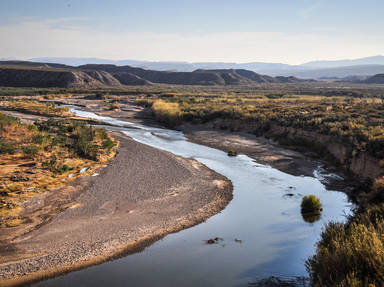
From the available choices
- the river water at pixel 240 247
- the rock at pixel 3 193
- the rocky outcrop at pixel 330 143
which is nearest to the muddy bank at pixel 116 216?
the river water at pixel 240 247

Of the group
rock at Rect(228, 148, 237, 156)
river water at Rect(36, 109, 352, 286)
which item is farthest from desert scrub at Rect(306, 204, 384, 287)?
rock at Rect(228, 148, 237, 156)

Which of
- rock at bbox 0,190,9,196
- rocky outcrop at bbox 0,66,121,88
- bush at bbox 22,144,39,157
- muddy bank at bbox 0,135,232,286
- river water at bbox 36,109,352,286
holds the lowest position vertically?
river water at bbox 36,109,352,286

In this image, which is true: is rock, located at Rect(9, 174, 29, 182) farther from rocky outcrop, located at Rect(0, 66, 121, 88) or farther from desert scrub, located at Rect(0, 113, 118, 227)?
rocky outcrop, located at Rect(0, 66, 121, 88)

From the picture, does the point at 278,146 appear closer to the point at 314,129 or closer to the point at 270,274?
the point at 314,129

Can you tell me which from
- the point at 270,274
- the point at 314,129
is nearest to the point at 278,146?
the point at 314,129

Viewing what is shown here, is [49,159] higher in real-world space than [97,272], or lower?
higher

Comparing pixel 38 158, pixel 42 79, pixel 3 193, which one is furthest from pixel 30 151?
pixel 42 79

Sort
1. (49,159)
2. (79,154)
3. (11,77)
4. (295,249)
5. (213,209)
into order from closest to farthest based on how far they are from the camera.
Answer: (295,249), (213,209), (49,159), (79,154), (11,77)
